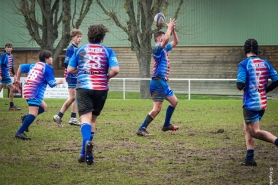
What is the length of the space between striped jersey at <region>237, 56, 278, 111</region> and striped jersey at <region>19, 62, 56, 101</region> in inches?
186

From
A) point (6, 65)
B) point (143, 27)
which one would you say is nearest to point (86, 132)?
point (6, 65)

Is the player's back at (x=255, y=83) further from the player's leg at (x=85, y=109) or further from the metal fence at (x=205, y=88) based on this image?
the metal fence at (x=205, y=88)

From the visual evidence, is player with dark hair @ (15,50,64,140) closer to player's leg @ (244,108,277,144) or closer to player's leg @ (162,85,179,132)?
player's leg @ (162,85,179,132)

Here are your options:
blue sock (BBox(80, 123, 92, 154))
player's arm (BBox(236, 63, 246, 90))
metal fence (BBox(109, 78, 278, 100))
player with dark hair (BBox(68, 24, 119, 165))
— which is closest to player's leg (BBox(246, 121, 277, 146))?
player's arm (BBox(236, 63, 246, 90))

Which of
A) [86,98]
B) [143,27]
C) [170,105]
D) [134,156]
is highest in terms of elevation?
[143,27]

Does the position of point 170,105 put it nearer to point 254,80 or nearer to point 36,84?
point 36,84

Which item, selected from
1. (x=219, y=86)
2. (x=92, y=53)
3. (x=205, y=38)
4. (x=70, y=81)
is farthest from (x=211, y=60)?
(x=92, y=53)

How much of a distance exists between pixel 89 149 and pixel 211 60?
33386 mm

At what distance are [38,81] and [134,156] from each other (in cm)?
335

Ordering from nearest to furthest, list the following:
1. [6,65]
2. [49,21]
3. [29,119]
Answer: [29,119]
[6,65]
[49,21]

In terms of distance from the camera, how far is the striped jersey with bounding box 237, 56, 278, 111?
8.37m

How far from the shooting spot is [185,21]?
135ft

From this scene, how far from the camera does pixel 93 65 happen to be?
28.2 ft

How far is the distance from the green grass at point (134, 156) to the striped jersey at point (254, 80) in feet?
3.02
